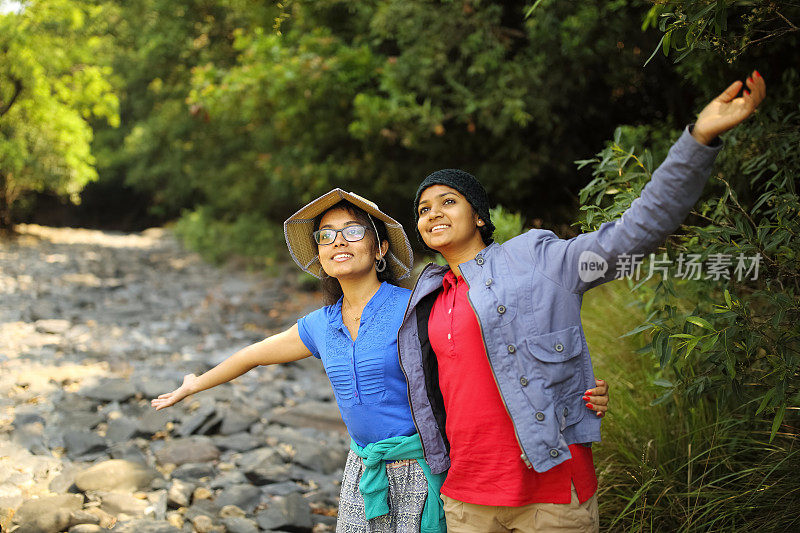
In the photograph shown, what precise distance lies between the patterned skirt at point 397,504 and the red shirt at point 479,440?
0.20 metres

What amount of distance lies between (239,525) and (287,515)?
0.93 feet

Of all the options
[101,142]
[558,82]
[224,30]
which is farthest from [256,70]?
[101,142]

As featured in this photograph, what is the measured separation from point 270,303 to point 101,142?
2321 centimetres

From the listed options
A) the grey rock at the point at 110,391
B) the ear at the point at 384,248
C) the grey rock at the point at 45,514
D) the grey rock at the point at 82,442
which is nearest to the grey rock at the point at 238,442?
the grey rock at the point at 82,442

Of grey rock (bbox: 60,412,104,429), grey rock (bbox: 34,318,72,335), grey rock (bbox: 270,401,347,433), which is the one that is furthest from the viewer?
grey rock (bbox: 34,318,72,335)

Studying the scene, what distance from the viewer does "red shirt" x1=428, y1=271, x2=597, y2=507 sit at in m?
2.06

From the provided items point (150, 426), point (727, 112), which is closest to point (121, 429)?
point (150, 426)

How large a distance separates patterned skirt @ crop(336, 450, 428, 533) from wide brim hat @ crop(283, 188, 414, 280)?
0.79 m

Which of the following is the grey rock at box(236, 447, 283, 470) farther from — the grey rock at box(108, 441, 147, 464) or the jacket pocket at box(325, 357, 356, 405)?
the jacket pocket at box(325, 357, 356, 405)

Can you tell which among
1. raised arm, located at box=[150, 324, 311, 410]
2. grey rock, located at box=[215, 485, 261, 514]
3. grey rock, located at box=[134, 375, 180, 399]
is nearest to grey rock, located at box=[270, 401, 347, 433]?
grey rock, located at box=[134, 375, 180, 399]

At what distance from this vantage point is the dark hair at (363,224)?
263 centimetres

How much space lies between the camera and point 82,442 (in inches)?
195

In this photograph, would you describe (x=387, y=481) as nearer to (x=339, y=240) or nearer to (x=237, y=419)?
(x=339, y=240)

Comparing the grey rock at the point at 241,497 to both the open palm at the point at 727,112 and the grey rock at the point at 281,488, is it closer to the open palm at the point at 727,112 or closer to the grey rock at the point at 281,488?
the grey rock at the point at 281,488
